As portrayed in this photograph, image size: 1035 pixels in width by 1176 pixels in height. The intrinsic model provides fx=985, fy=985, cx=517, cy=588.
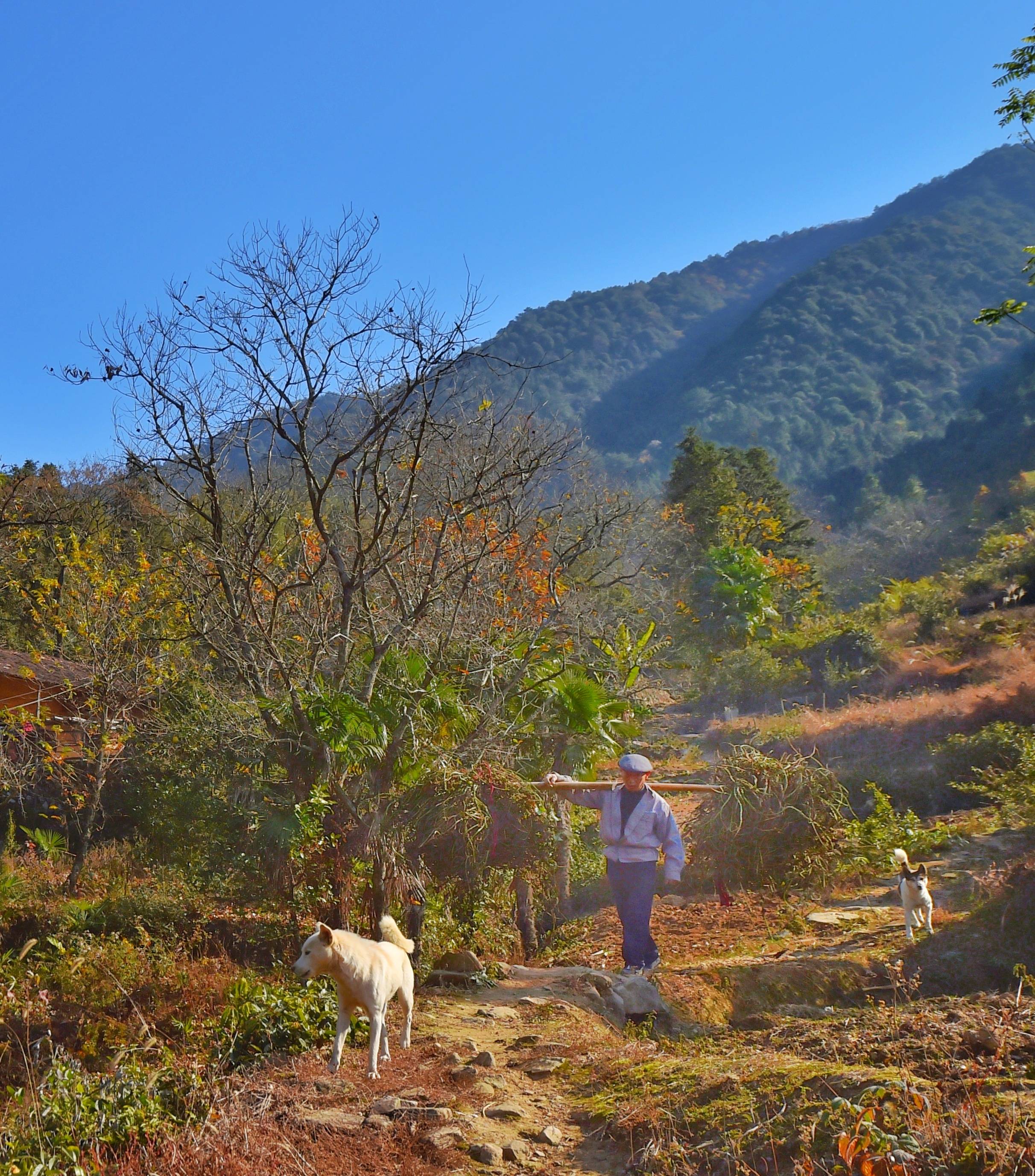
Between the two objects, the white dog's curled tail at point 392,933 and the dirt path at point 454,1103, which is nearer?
the dirt path at point 454,1103

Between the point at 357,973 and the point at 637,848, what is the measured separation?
11.1ft

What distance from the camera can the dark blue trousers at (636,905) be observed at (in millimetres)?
7660

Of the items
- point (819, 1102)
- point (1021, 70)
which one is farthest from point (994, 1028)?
point (1021, 70)

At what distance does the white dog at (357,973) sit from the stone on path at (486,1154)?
0.79 m

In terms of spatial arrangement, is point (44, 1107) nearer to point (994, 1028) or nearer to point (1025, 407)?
point (994, 1028)

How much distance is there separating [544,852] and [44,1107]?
4.72 meters

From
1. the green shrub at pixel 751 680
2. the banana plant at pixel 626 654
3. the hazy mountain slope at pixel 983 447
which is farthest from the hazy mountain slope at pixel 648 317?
the banana plant at pixel 626 654

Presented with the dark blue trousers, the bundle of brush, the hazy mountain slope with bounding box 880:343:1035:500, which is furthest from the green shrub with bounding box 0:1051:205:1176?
the hazy mountain slope with bounding box 880:343:1035:500

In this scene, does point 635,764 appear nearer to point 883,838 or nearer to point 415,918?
point 415,918

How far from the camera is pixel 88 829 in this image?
11.4 meters

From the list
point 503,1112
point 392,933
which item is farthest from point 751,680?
point 503,1112

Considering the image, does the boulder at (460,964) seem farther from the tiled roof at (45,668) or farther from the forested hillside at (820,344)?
the forested hillside at (820,344)

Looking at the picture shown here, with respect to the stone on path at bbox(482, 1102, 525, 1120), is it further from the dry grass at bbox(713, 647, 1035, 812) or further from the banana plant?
the dry grass at bbox(713, 647, 1035, 812)

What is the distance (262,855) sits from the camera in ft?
22.7
